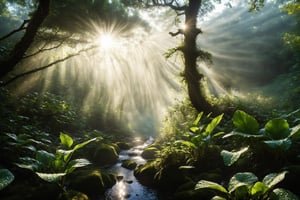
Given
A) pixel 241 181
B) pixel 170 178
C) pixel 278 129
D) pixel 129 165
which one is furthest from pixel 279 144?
pixel 129 165

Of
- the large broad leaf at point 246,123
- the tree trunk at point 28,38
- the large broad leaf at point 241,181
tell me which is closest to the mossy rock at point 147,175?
the large broad leaf at point 246,123

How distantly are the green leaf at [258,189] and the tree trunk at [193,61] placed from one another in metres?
6.61

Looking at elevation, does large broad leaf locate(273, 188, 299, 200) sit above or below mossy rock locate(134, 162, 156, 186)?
Result: above

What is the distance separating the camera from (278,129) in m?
4.11

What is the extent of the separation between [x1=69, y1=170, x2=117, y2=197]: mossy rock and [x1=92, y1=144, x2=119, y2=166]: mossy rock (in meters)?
2.34

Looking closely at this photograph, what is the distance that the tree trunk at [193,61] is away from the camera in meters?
9.70

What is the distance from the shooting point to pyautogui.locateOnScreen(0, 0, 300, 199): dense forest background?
176 inches

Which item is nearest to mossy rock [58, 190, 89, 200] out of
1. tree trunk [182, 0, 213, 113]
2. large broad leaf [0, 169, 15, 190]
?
large broad leaf [0, 169, 15, 190]

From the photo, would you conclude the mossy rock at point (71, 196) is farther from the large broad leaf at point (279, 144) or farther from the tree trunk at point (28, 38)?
the large broad leaf at point (279, 144)

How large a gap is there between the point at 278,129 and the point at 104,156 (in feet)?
20.4

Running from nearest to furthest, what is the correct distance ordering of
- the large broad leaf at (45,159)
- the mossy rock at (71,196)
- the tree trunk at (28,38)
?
the mossy rock at (71,196)
the large broad leaf at (45,159)
the tree trunk at (28,38)

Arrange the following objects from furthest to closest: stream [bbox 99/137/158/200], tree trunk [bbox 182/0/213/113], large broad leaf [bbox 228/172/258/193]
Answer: tree trunk [bbox 182/0/213/113], stream [bbox 99/137/158/200], large broad leaf [bbox 228/172/258/193]

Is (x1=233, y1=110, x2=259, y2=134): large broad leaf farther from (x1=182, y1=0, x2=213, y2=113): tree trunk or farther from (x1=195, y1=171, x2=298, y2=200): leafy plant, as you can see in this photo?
(x1=182, y1=0, x2=213, y2=113): tree trunk

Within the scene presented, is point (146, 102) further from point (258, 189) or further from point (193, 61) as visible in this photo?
point (258, 189)
